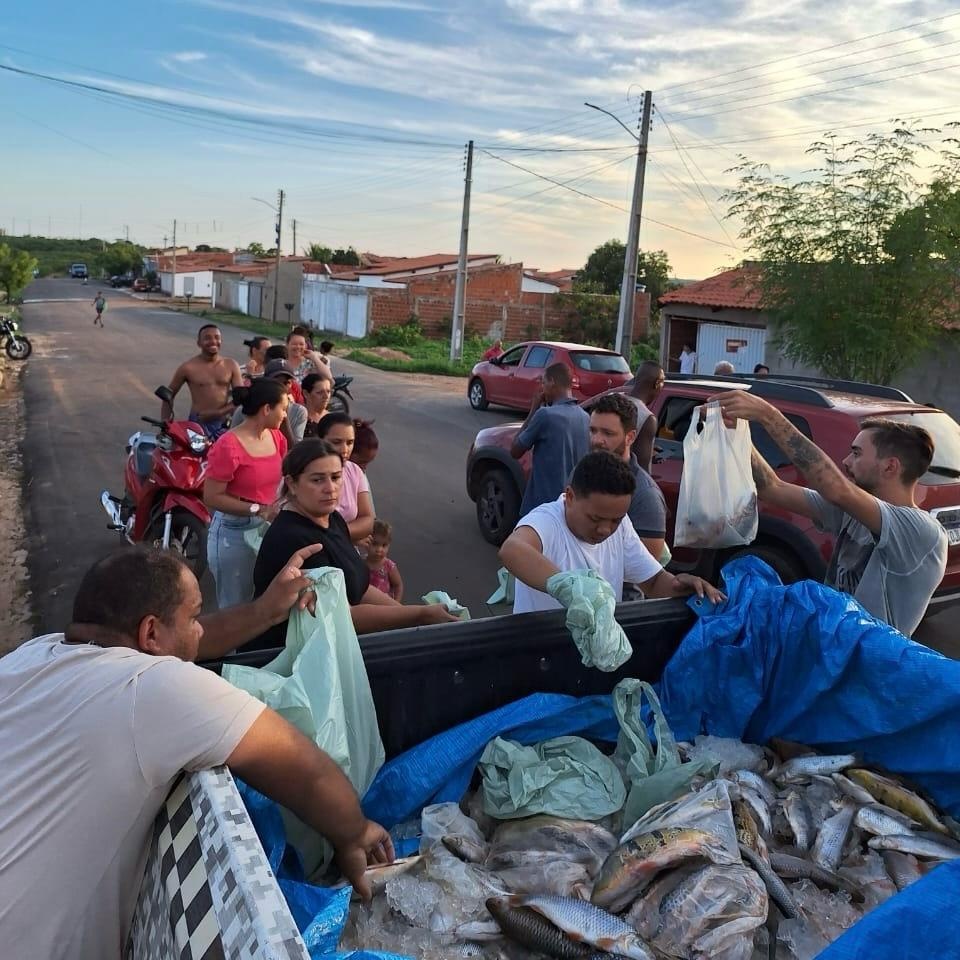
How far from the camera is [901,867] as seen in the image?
234cm

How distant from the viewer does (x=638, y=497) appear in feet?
14.7

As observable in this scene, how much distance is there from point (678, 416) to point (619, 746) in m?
4.90

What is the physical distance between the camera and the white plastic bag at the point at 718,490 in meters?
3.72

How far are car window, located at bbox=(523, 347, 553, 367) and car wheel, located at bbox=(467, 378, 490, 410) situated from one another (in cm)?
135

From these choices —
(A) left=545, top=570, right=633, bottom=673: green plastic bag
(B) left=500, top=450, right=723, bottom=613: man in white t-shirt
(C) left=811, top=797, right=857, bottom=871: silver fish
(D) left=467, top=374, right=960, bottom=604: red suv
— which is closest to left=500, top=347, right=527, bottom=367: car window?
(D) left=467, top=374, right=960, bottom=604: red suv

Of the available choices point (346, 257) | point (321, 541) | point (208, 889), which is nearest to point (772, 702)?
point (321, 541)

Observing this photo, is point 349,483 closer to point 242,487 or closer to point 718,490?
point 242,487

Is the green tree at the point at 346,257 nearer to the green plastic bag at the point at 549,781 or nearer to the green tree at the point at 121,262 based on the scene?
the green tree at the point at 121,262

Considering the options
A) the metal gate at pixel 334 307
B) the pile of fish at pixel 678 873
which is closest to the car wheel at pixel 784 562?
the pile of fish at pixel 678 873

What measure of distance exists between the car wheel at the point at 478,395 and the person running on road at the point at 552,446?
1309cm

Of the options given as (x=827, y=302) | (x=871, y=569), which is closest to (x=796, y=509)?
(x=871, y=569)

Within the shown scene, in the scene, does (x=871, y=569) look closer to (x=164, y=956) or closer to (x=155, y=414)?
(x=164, y=956)

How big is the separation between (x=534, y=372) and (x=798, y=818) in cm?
1588

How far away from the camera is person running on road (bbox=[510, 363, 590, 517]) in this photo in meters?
6.03
